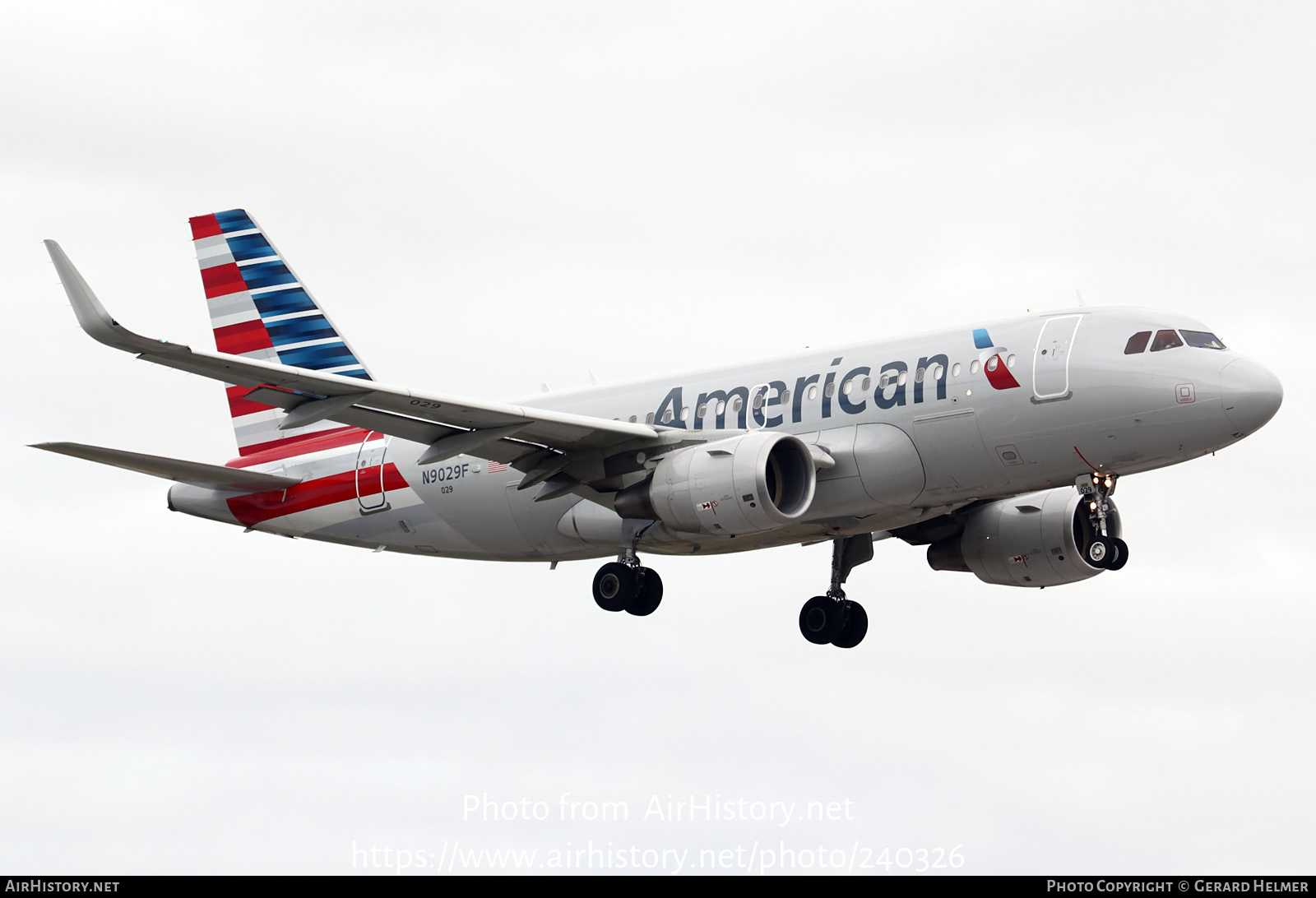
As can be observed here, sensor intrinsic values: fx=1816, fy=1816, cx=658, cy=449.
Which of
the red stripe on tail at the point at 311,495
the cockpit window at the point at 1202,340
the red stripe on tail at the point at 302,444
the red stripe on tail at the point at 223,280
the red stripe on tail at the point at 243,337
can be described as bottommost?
the cockpit window at the point at 1202,340

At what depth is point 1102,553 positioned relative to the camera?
32.1 m

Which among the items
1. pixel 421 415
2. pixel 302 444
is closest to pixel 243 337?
pixel 302 444

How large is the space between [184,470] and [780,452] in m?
13.0

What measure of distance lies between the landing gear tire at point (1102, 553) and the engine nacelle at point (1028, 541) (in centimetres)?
528

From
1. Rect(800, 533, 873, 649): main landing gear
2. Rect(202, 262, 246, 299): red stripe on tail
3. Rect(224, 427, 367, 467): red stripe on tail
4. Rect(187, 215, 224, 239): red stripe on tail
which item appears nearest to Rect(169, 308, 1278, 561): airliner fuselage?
Rect(224, 427, 367, 467): red stripe on tail

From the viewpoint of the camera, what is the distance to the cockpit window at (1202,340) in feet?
102

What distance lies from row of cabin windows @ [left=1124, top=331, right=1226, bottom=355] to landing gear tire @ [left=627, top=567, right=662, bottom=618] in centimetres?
974

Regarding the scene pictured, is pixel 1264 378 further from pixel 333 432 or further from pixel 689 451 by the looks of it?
pixel 333 432

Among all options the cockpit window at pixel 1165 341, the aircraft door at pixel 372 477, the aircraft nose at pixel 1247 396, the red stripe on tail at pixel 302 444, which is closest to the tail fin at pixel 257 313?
the red stripe on tail at pixel 302 444

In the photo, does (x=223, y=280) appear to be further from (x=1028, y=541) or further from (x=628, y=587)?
(x=1028, y=541)

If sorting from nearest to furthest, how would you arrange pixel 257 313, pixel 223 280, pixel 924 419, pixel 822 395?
pixel 924 419 < pixel 822 395 < pixel 257 313 < pixel 223 280

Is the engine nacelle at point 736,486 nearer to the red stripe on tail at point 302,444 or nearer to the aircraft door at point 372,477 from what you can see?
the aircraft door at point 372,477

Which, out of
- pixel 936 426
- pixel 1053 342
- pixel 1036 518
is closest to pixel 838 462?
pixel 936 426

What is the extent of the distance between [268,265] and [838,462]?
17706 mm
